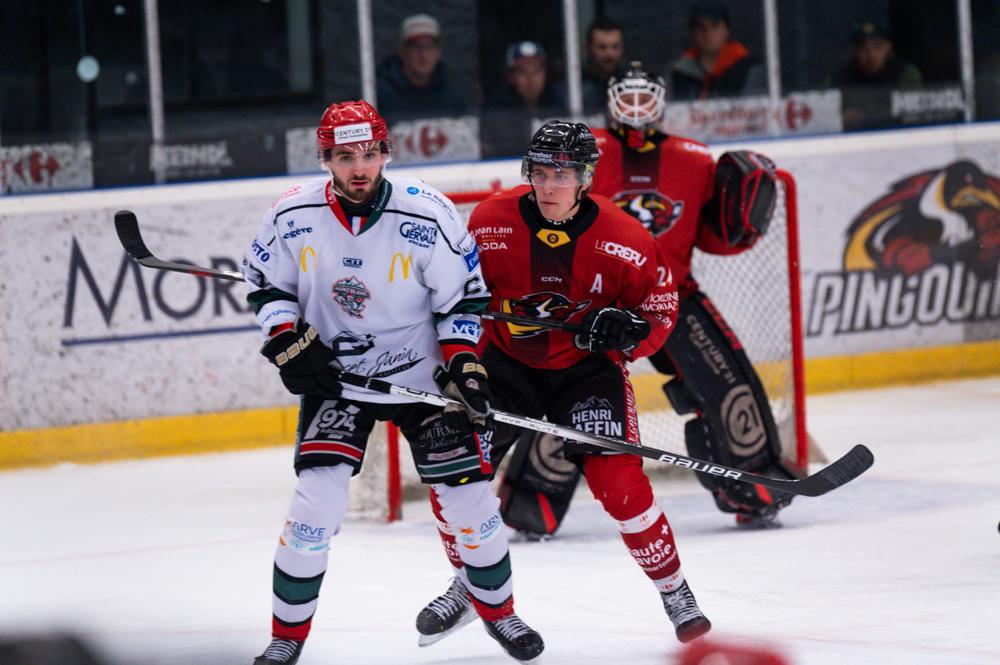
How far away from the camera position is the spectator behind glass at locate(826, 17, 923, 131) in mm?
6598

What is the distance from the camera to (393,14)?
241 inches

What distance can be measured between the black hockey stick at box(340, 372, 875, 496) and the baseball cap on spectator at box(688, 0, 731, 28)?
11.7 ft

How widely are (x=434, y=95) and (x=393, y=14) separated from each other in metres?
0.34

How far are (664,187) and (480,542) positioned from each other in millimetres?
1527

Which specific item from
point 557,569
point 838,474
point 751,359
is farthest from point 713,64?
point 838,474

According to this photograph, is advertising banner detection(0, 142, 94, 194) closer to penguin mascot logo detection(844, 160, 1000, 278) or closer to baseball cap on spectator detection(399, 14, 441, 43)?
baseball cap on spectator detection(399, 14, 441, 43)

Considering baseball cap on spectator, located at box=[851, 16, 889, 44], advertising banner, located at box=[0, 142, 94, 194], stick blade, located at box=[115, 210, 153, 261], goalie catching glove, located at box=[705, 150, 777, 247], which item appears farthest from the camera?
baseball cap on spectator, located at box=[851, 16, 889, 44]

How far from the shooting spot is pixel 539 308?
3350 millimetres

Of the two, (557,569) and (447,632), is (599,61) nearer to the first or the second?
(557,569)

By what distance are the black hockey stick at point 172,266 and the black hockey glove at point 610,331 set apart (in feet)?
0.16

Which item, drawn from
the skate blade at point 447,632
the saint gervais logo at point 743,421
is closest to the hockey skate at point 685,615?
the skate blade at point 447,632

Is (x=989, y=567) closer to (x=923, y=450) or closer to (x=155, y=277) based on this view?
(x=923, y=450)

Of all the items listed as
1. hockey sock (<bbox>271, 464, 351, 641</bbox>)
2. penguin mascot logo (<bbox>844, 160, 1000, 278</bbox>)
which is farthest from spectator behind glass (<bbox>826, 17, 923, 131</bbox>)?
hockey sock (<bbox>271, 464, 351, 641</bbox>)

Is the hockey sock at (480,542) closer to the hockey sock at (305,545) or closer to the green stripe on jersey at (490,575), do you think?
the green stripe on jersey at (490,575)
